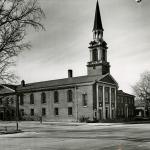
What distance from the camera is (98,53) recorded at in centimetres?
5738

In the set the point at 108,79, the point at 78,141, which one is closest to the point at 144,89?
the point at 108,79

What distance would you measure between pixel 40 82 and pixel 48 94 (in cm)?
824

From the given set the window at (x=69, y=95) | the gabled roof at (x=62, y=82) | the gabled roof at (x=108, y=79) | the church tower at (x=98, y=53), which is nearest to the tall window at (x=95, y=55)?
the church tower at (x=98, y=53)

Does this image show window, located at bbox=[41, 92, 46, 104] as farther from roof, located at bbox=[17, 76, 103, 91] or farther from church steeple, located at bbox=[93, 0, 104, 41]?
church steeple, located at bbox=[93, 0, 104, 41]

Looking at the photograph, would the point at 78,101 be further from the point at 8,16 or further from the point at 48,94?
the point at 8,16

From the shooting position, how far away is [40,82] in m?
68.4

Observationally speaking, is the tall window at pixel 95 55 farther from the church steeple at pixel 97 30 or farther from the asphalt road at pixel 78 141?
the asphalt road at pixel 78 141

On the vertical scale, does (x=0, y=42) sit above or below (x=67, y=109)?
above

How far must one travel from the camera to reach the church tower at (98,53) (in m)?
57.1

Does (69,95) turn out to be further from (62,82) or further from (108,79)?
(108,79)

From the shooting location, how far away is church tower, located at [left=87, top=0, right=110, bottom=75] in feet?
187

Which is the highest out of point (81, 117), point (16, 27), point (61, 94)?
point (16, 27)

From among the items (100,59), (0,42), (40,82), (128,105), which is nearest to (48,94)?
(40,82)

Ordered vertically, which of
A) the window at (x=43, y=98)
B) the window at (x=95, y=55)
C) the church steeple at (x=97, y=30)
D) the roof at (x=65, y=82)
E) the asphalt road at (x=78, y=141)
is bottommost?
the asphalt road at (x=78, y=141)
